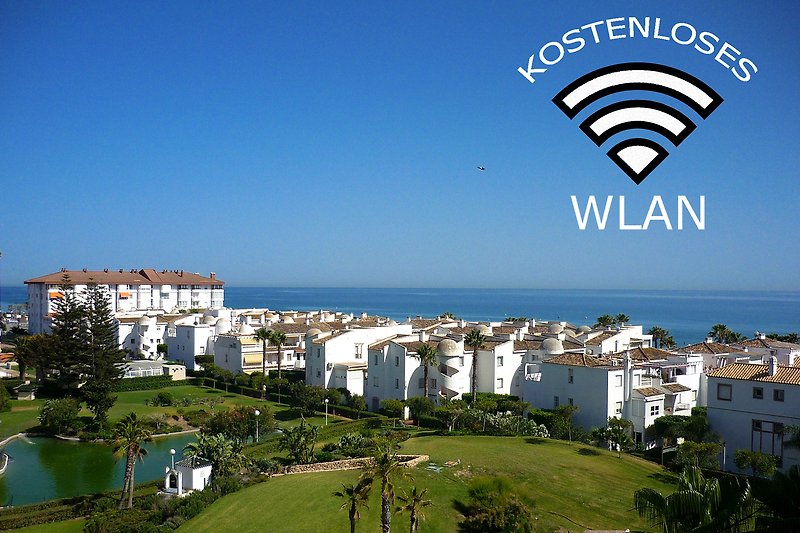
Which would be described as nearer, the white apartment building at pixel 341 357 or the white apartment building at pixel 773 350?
the white apartment building at pixel 773 350

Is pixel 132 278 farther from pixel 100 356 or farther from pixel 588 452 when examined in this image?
pixel 588 452

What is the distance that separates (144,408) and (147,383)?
29.3ft

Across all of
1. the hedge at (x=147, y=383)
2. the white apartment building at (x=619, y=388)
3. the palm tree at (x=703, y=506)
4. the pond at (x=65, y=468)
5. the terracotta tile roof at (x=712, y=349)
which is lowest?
the pond at (x=65, y=468)

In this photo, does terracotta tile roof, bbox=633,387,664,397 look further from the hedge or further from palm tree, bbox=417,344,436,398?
the hedge

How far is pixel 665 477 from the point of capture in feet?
89.2

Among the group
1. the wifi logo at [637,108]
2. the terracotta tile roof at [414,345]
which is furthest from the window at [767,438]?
Result: the wifi logo at [637,108]

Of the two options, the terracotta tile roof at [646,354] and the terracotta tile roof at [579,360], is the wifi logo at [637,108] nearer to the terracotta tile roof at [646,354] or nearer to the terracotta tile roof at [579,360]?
the terracotta tile roof at [579,360]

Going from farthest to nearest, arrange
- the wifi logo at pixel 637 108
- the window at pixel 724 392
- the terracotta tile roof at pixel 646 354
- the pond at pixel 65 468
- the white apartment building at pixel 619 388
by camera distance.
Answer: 1. the terracotta tile roof at pixel 646 354
2. the white apartment building at pixel 619 388
3. the window at pixel 724 392
4. the pond at pixel 65 468
5. the wifi logo at pixel 637 108

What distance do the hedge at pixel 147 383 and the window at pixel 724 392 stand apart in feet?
131

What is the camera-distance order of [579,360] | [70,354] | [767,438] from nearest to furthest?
Result: [767,438] < [579,360] < [70,354]

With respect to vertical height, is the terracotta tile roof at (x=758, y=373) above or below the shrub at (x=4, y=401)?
above

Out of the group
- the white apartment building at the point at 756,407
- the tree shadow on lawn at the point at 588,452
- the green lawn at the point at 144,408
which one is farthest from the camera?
the green lawn at the point at 144,408

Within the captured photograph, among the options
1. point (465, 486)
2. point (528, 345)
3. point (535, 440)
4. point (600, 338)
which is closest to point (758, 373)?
point (535, 440)

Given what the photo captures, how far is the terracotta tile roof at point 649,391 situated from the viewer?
1401 inches
